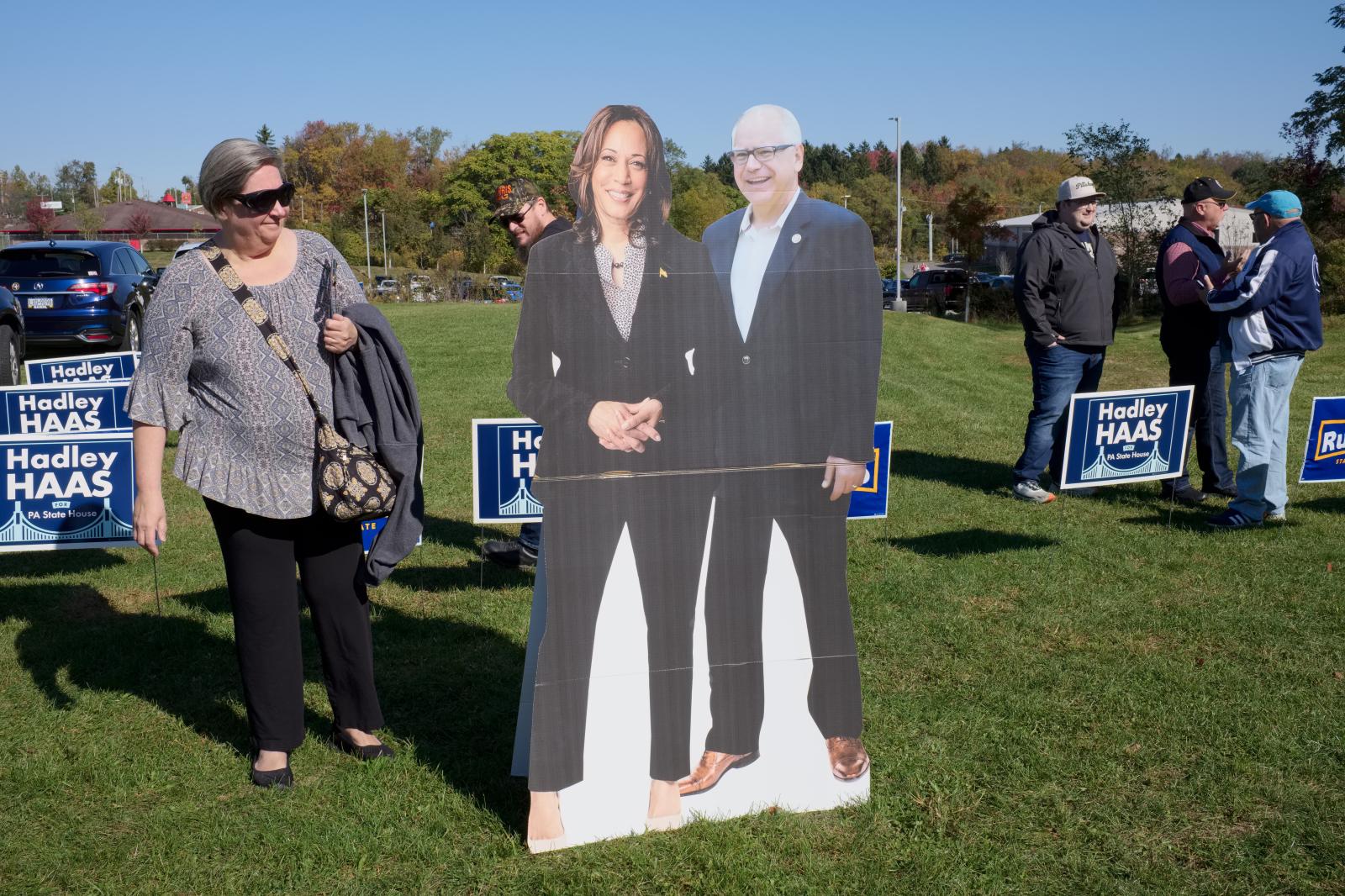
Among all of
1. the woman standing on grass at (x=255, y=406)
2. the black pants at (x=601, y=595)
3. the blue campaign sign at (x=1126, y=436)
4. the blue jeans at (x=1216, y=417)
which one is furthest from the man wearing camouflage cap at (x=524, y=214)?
the blue jeans at (x=1216, y=417)

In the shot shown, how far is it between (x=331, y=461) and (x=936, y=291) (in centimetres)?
3324

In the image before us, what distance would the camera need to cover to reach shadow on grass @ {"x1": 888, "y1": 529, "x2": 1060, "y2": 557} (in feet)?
21.8

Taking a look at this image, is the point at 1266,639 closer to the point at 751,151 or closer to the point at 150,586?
the point at 751,151

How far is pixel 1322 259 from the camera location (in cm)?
2448

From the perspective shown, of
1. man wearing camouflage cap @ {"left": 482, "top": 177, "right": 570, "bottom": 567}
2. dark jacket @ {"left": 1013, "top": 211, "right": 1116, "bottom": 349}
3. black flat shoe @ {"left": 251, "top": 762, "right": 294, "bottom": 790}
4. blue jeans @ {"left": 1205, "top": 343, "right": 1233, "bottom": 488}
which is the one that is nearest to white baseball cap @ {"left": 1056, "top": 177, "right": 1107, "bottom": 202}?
dark jacket @ {"left": 1013, "top": 211, "right": 1116, "bottom": 349}

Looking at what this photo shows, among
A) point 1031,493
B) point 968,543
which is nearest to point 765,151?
point 968,543

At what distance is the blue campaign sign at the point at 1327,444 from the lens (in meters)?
6.98

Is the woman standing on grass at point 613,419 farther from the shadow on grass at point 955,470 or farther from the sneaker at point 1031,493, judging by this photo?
the shadow on grass at point 955,470

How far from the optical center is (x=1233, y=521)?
6980 millimetres

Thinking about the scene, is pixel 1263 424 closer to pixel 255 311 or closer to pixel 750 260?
pixel 750 260

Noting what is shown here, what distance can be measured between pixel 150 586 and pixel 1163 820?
5085 mm

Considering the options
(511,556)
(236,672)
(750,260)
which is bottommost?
(236,672)

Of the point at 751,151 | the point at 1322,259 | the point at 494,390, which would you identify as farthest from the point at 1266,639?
the point at 1322,259

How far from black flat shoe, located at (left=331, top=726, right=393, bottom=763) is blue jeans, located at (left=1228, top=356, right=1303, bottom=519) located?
17.9 feet
